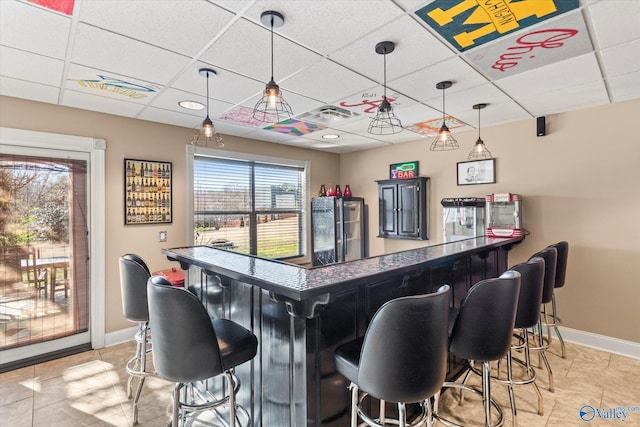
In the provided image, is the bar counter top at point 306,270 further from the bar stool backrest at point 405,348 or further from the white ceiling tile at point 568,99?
the white ceiling tile at point 568,99

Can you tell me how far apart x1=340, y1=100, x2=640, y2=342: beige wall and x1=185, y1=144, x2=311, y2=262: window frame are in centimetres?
273

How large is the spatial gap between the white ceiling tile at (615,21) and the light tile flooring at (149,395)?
2.59 metres

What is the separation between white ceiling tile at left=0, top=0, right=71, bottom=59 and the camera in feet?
5.63

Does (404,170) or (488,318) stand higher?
(404,170)

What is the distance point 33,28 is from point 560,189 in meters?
4.80

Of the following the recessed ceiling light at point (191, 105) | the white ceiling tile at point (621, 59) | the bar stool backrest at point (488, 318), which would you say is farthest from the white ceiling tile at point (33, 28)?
the white ceiling tile at point (621, 59)

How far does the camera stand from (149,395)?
2.54 metres

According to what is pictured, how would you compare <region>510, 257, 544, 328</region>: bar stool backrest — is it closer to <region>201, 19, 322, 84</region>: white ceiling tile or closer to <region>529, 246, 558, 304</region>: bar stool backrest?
<region>529, 246, 558, 304</region>: bar stool backrest

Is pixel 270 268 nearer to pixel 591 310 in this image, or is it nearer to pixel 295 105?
pixel 295 105

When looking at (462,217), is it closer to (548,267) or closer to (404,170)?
(404,170)

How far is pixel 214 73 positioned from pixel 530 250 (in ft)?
12.9

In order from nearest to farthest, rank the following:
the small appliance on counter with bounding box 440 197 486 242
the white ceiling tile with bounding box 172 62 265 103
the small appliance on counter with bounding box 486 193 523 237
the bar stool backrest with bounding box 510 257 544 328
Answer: the bar stool backrest with bounding box 510 257 544 328 < the white ceiling tile with bounding box 172 62 265 103 < the small appliance on counter with bounding box 486 193 523 237 < the small appliance on counter with bounding box 440 197 486 242

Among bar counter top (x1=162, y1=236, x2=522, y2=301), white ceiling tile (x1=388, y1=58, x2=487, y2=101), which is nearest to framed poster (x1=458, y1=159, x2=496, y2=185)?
white ceiling tile (x1=388, y1=58, x2=487, y2=101)

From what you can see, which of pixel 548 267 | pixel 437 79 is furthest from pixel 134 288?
pixel 548 267
